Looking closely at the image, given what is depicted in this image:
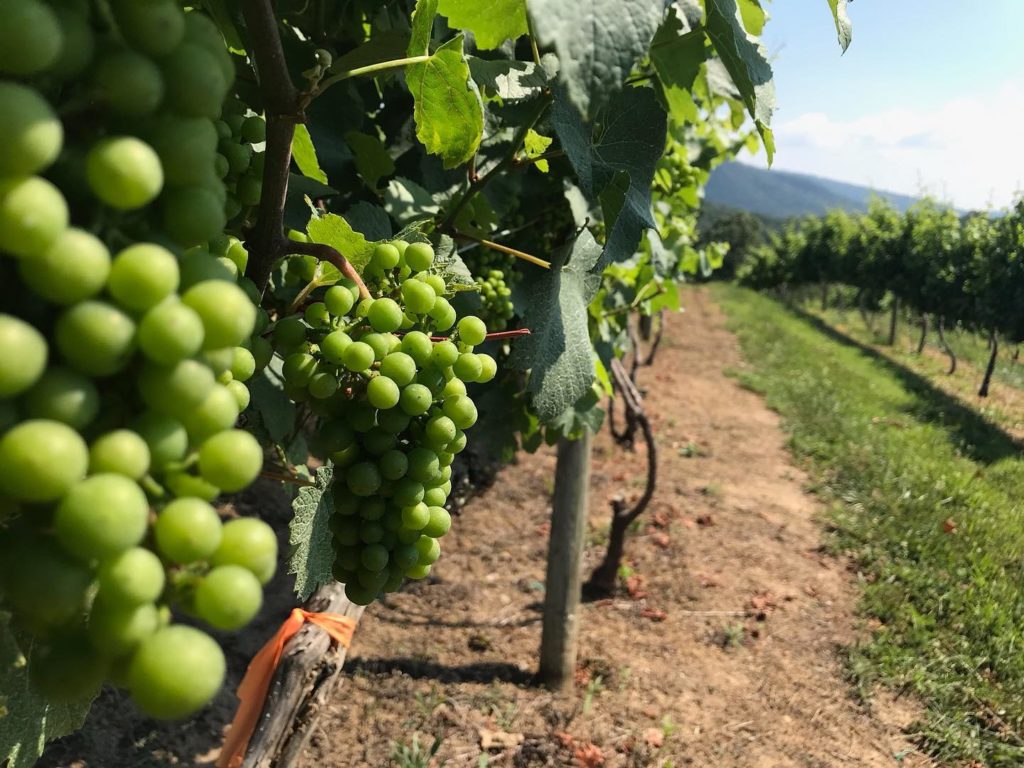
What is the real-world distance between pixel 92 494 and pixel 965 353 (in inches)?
870

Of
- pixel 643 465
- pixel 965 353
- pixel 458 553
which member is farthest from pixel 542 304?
pixel 965 353

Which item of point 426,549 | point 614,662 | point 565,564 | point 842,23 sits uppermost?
point 842,23

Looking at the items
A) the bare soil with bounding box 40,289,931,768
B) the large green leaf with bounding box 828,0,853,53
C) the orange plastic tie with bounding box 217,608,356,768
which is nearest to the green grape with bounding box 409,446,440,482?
the large green leaf with bounding box 828,0,853,53

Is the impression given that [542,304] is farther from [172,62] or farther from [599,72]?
[172,62]

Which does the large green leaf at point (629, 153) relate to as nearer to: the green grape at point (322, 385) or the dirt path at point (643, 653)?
the green grape at point (322, 385)

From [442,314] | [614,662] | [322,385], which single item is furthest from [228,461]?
[614,662]

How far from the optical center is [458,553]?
5727 mm

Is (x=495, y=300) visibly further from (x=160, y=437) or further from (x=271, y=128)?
(x=160, y=437)

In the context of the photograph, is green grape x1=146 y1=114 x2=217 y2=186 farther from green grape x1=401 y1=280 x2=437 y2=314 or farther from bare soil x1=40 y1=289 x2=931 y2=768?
bare soil x1=40 y1=289 x2=931 y2=768

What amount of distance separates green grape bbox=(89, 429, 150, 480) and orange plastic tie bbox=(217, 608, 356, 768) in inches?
80.3

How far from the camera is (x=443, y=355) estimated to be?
904mm

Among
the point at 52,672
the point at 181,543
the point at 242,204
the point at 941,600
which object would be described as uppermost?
the point at 242,204

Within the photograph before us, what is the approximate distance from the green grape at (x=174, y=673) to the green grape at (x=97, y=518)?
6cm

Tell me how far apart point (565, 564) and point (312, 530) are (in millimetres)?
3062
